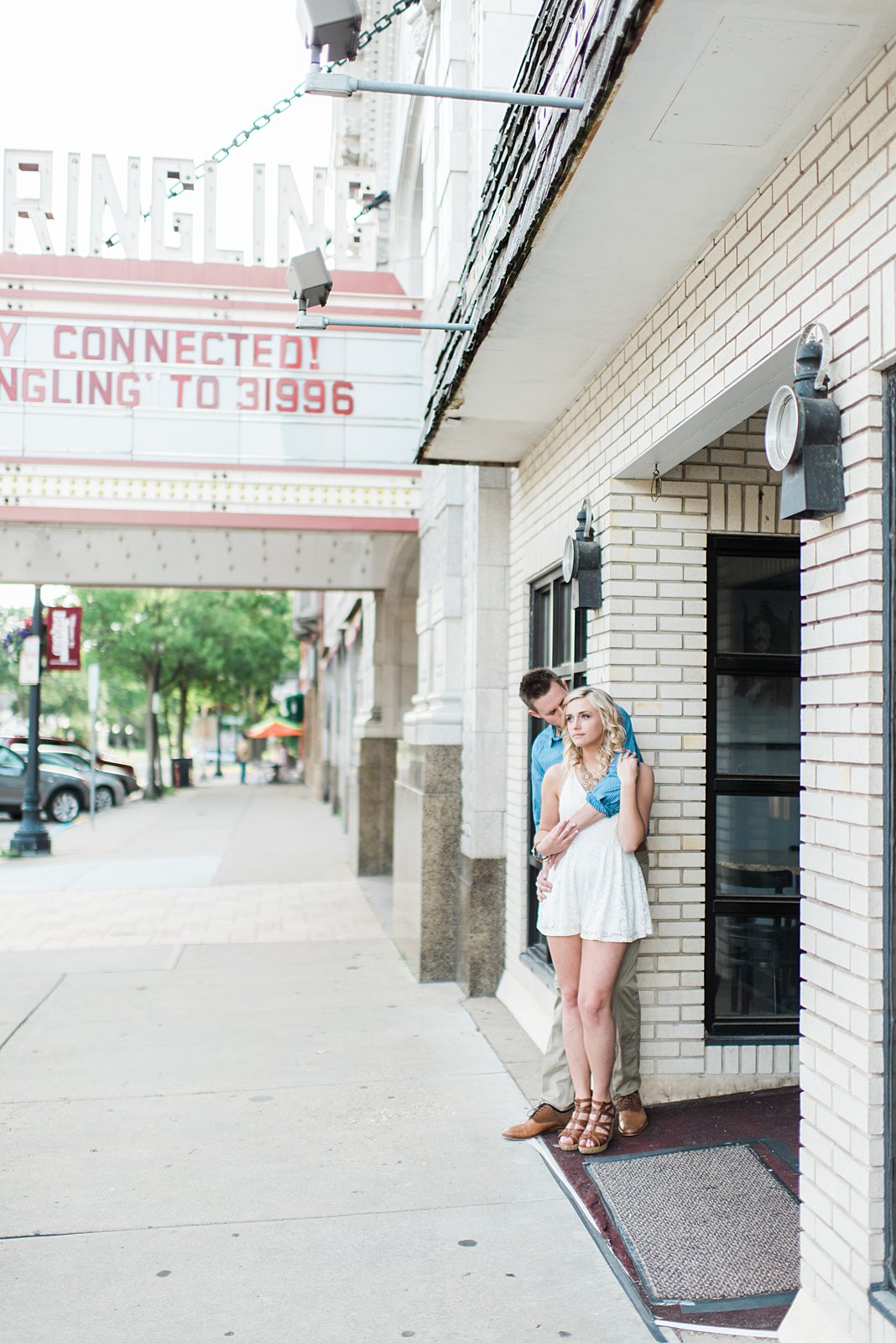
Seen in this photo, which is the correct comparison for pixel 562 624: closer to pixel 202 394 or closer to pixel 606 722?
pixel 606 722

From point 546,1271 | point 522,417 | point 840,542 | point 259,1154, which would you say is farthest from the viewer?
point 522,417

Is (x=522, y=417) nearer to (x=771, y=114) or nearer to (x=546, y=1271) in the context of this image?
(x=771, y=114)

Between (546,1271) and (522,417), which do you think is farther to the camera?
(522,417)

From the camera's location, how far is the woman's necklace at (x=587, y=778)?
4.75m

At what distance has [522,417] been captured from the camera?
6.38 m

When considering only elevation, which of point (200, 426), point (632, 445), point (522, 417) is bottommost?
point (632, 445)

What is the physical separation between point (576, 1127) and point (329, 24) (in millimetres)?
4146

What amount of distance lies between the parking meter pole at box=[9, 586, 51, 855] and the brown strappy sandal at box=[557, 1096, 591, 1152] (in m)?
12.4

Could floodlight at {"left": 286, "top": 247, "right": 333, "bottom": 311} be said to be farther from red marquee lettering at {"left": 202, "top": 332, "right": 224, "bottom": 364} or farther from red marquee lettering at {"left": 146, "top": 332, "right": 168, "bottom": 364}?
red marquee lettering at {"left": 146, "top": 332, "right": 168, "bottom": 364}

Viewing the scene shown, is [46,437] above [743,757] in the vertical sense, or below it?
above

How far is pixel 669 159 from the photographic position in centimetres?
353

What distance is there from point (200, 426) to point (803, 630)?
22.5 feet

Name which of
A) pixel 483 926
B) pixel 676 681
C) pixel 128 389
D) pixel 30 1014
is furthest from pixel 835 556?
pixel 128 389

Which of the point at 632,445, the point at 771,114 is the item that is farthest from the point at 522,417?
the point at 771,114
